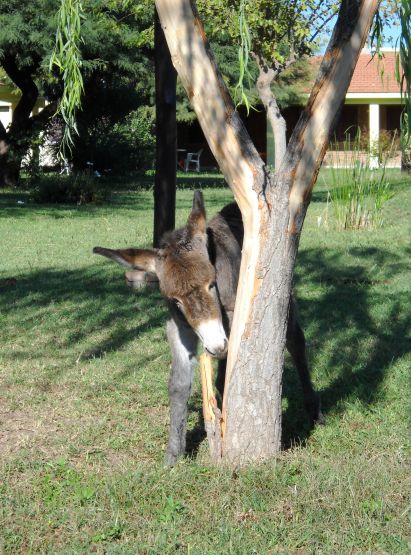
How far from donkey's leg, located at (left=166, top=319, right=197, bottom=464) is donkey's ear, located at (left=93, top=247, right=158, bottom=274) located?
0.39 m

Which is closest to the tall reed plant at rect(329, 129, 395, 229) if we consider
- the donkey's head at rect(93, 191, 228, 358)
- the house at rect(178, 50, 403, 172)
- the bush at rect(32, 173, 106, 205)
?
the bush at rect(32, 173, 106, 205)

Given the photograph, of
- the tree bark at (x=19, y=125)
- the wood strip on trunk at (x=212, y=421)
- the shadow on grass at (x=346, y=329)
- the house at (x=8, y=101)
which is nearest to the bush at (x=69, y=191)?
the tree bark at (x=19, y=125)

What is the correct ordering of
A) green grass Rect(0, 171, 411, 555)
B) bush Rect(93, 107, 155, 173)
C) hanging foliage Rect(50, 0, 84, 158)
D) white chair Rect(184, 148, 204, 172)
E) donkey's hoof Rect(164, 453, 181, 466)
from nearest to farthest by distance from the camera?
green grass Rect(0, 171, 411, 555)
hanging foliage Rect(50, 0, 84, 158)
donkey's hoof Rect(164, 453, 181, 466)
bush Rect(93, 107, 155, 173)
white chair Rect(184, 148, 204, 172)

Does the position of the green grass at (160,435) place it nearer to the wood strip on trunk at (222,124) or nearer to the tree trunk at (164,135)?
the wood strip on trunk at (222,124)

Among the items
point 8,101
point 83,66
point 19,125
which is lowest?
point 19,125

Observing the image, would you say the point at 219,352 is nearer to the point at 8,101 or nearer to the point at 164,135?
the point at 164,135

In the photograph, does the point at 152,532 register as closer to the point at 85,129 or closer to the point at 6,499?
the point at 6,499

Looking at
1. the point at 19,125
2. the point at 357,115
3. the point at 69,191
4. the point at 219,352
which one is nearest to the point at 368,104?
the point at 357,115

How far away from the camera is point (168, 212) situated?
8.63 metres

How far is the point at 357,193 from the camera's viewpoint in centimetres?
1519

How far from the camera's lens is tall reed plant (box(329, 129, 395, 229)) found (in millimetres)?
15008

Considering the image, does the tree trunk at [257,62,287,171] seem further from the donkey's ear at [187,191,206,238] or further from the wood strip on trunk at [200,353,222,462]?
the wood strip on trunk at [200,353,222,462]

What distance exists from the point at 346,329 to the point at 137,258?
3.91 m

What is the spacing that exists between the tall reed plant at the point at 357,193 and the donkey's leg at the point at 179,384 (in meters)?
10.2
